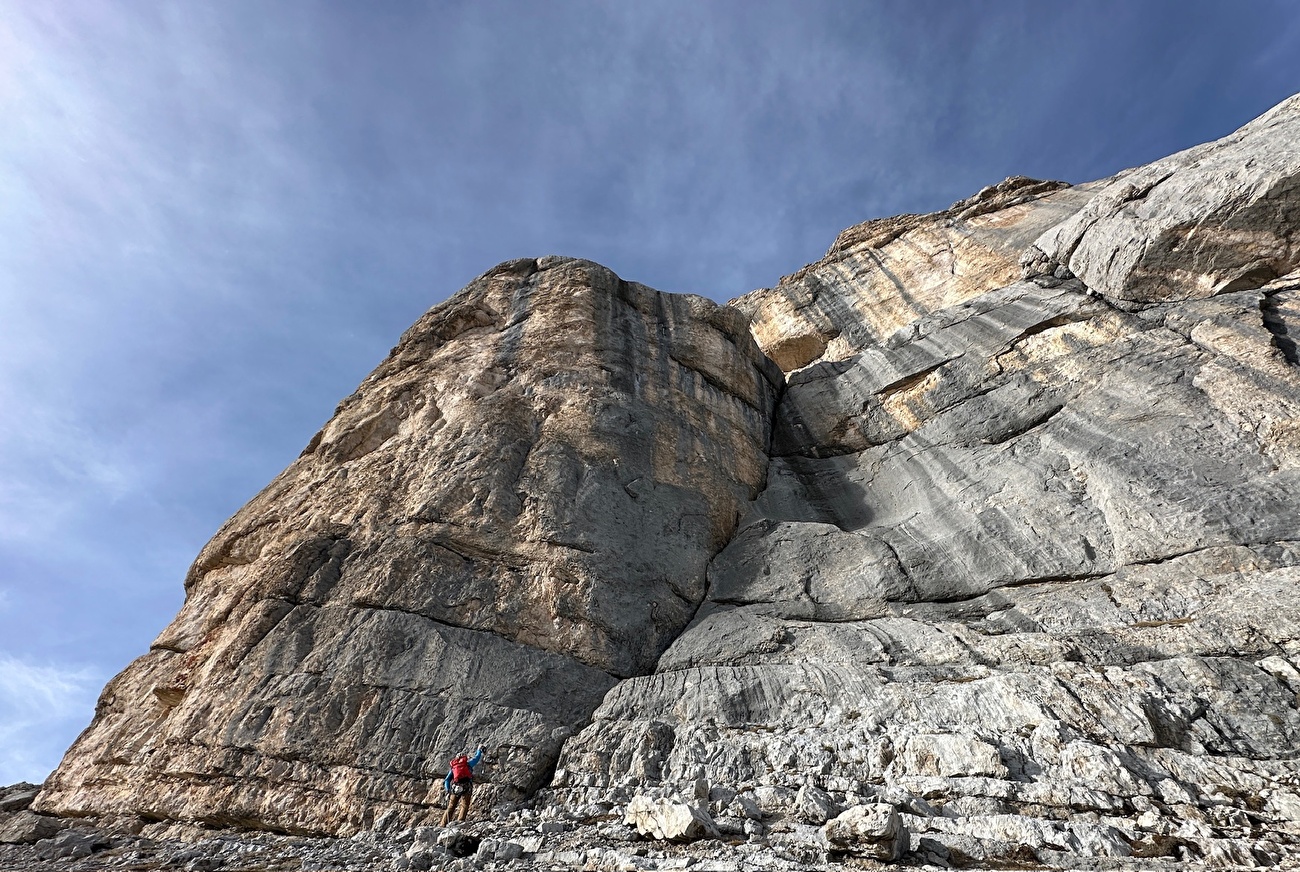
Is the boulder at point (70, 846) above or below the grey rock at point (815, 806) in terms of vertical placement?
above

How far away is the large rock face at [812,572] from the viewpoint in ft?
31.5

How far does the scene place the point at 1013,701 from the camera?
33.6ft

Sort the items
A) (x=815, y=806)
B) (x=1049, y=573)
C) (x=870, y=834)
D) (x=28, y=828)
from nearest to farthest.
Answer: (x=870, y=834) → (x=815, y=806) → (x=28, y=828) → (x=1049, y=573)

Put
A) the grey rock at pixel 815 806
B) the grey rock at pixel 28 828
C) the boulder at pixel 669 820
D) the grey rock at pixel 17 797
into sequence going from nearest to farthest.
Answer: the boulder at pixel 669 820, the grey rock at pixel 815 806, the grey rock at pixel 28 828, the grey rock at pixel 17 797

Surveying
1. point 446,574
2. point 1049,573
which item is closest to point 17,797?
point 446,574

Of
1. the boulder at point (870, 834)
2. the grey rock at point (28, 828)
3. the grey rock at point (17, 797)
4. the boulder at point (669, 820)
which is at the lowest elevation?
the boulder at point (870, 834)

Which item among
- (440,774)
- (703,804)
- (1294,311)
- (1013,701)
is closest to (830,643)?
(1013,701)

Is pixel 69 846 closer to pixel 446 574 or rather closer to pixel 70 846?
pixel 70 846

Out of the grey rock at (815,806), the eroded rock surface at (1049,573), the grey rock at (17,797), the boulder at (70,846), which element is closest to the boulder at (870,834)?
the eroded rock surface at (1049,573)

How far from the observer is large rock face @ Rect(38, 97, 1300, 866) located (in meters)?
9.61

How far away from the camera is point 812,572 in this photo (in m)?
16.1

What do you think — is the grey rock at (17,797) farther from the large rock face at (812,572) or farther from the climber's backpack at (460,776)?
the climber's backpack at (460,776)

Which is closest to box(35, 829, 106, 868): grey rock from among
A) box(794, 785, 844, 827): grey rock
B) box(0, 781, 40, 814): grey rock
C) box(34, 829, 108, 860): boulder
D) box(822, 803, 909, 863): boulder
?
box(34, 829, 108, 860): boulder

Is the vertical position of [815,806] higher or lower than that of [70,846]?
lower
